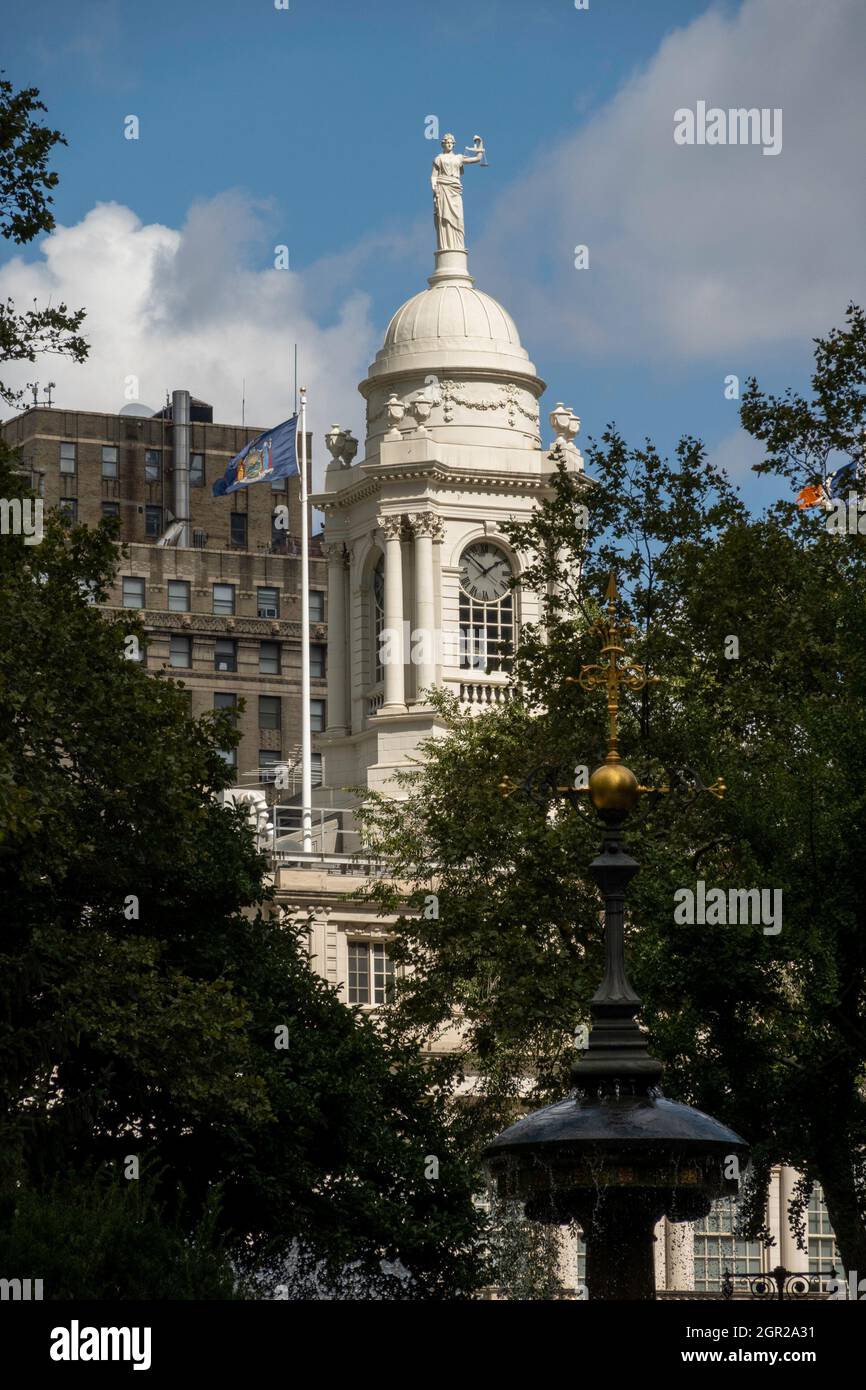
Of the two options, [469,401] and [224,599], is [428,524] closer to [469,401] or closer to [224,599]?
[469,401]

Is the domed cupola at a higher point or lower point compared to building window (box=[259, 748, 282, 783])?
higher

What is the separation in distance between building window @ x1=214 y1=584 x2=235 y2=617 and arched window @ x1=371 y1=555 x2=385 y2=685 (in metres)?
45.8

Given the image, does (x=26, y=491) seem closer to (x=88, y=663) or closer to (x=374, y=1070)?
(x=88, y=663)

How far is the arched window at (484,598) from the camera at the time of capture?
89.7 metres

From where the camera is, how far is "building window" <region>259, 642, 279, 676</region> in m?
138

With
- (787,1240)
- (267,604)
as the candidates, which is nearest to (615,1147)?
(787,1240)

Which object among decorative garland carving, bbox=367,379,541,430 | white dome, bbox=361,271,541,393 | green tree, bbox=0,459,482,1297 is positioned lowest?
green tree, bbox=0,459,482,1297

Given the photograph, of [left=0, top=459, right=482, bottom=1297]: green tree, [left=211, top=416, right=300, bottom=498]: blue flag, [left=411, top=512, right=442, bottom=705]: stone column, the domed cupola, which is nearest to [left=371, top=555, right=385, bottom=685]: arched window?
[left=411, top=512, right=442, bottom=705]: stone column

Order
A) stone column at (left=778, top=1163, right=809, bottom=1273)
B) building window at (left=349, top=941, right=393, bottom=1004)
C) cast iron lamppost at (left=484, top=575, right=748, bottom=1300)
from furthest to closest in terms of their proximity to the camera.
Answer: stone column at (left=778, top=1163, right=809, bottom=1273), building window at (left=349, top=941, right=393, bottom=1004), cast iron lamppost at (left=484, top=575, right=748, bottom=1300)

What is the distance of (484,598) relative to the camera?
90.4 metres

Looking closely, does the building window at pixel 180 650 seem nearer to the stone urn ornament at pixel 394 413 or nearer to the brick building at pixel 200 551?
the brick building at pixel 200 551

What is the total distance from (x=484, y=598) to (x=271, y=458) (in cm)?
1577

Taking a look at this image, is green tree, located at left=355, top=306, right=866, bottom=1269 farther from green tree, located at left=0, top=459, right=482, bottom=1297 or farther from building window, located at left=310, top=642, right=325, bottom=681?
building window, located at left=310, top=642, right=325, bottom=681

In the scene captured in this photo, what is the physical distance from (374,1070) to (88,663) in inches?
359
